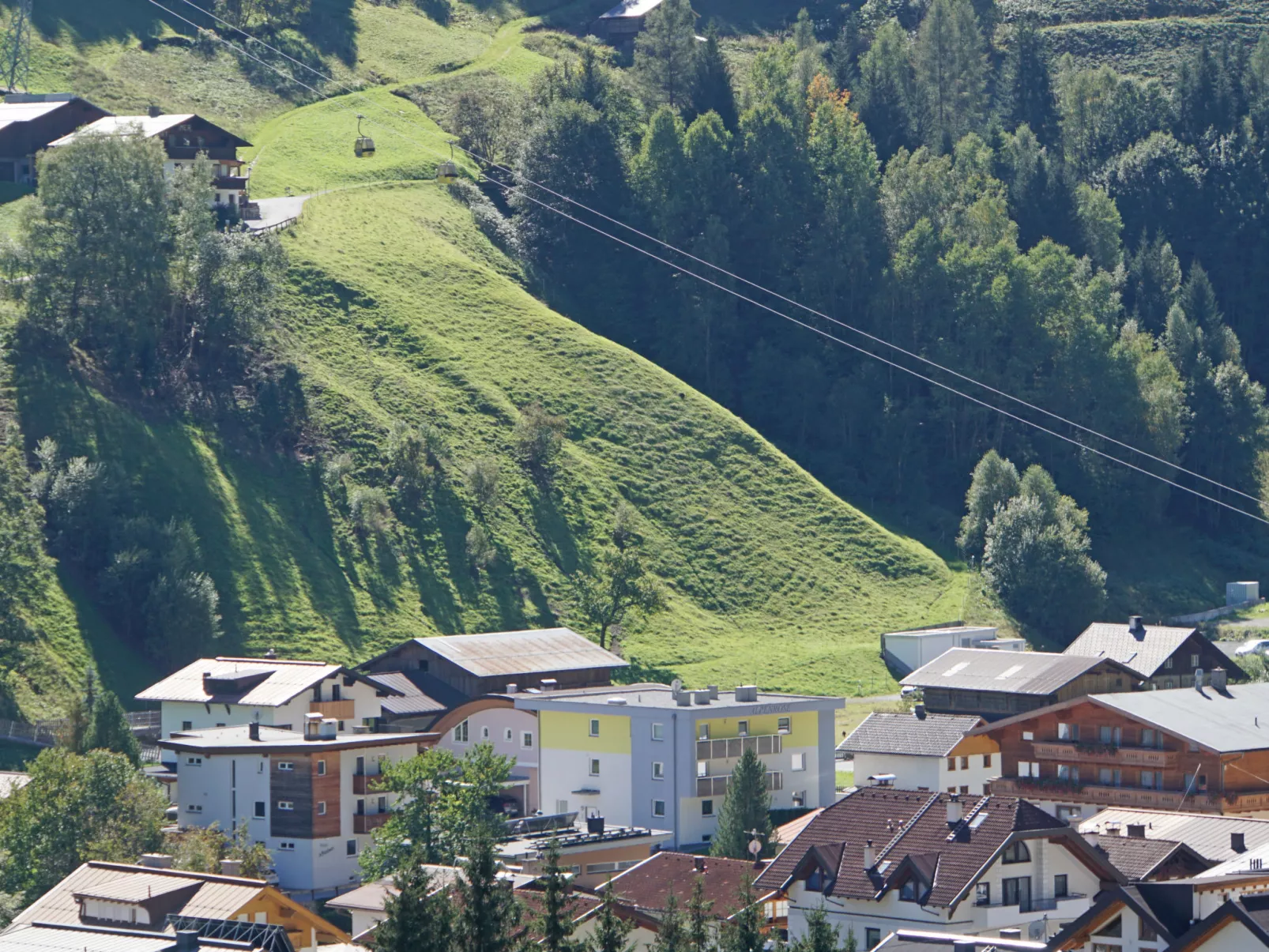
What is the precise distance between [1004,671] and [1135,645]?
723 cm

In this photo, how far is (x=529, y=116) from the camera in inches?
5566

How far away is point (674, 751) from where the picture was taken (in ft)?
237

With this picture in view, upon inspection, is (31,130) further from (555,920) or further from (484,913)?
(484,913)

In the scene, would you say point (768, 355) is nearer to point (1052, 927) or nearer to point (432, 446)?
point (432, 446)

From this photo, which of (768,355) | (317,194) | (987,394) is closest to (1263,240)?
(987,394)

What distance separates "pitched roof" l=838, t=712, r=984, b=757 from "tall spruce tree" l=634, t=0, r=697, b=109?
7811 centimetres

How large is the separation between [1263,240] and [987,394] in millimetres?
31764

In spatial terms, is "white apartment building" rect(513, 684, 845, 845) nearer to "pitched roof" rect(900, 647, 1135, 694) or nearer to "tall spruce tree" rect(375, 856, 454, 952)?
"pitched roof" rect(900, 647, 1135, 694)

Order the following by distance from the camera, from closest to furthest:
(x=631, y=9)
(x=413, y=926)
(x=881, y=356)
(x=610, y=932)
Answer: (x=413, y=926), (x=610, y=932), (x=881, y=356), (x=631, y=9)

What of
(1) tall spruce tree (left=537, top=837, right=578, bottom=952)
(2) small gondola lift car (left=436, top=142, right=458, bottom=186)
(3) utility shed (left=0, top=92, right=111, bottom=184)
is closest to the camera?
(1) tall spruce tree (left=537, top=837, right=578, bottom=952)

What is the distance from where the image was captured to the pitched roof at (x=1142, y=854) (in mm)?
50875

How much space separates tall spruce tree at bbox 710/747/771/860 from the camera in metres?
64.3

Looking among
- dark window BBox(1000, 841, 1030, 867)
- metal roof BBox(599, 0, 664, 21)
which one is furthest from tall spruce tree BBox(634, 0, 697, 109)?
dark window BBox(1000, 841, 1030, 867)

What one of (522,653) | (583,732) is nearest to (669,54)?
(522,653)
